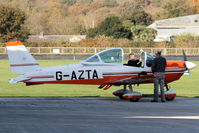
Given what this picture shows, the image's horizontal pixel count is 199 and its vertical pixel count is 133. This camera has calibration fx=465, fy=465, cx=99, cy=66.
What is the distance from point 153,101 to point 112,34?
72.5m

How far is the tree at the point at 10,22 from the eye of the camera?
7856 cm

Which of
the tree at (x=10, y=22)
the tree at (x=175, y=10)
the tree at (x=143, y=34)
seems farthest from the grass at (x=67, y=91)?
the tree at (x=175, y=10)

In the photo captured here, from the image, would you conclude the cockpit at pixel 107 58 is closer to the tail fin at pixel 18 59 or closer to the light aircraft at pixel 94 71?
the light aircraft at pixel 94 71

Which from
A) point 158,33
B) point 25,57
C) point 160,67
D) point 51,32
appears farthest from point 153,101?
point 51,32

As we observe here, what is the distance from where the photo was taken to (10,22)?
79.9m

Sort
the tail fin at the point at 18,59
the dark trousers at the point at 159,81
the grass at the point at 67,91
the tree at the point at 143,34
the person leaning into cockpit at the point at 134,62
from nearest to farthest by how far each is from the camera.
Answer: the tail fin at the point at 18,59 → the dark trousers at the point at 159,81 → the person leaning into cockpit at the point at 134,62 → the grass at the point at 67,91 → the tree at the point at 143,34

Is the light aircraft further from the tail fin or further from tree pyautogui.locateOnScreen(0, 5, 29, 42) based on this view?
tree pyautogui.locateOnScreen(0, 5, 29, 42)

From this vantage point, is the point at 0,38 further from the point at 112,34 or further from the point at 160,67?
the point at 160,67

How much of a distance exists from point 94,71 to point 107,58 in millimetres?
667

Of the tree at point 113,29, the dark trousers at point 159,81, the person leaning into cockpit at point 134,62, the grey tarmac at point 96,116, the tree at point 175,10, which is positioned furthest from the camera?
the tree at point 175,10

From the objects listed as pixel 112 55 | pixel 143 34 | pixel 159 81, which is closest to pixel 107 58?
pixel 112 55

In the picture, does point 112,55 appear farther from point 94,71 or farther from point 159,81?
point 159,81

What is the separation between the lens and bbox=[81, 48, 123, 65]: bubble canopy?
54.0 feet

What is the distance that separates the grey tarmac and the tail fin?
45.3 inches
